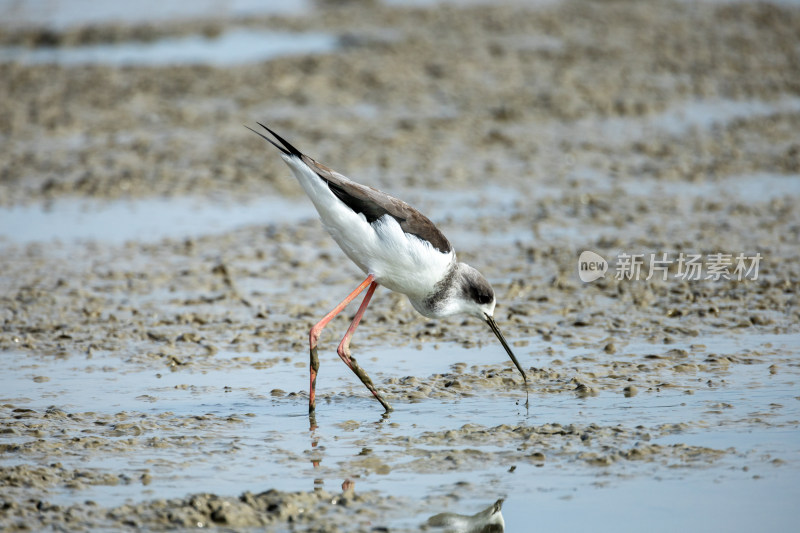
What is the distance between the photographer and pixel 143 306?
7977 millimetres

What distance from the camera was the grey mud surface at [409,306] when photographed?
479 centimetres

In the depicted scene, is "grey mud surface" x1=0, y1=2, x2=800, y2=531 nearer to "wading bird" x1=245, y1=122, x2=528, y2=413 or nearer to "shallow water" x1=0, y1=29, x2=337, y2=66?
"wading bird" x1=245, y1=122, x2=528, y2=413

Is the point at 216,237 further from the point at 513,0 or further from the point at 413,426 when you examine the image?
the point at 513,0

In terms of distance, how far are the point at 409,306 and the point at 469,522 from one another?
3.66 metres

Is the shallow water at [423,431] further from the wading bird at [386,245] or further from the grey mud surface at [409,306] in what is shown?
the wading bird at [386,245]

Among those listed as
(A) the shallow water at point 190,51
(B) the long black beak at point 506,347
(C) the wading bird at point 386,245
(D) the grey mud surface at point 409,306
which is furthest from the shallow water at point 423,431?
(A) the shallow water at point 190,51

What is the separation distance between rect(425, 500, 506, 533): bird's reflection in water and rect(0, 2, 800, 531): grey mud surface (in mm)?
67

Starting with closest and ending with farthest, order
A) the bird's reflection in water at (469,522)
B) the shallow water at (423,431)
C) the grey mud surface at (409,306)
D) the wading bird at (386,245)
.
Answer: the bird's reflection in water at (469,522)
the shallow water at (423,431)
the grey mud surface at (409,306)
the wading bird at (386,245)

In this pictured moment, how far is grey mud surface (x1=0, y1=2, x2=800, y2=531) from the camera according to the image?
4.79 meters

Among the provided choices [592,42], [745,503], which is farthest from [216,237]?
[592,42]

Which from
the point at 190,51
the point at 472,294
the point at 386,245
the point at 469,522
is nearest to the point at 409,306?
the point at 472,294

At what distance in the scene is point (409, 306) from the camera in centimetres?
799

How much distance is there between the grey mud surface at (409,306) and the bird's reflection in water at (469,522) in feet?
0.22

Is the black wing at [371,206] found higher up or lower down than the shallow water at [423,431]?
higher up
